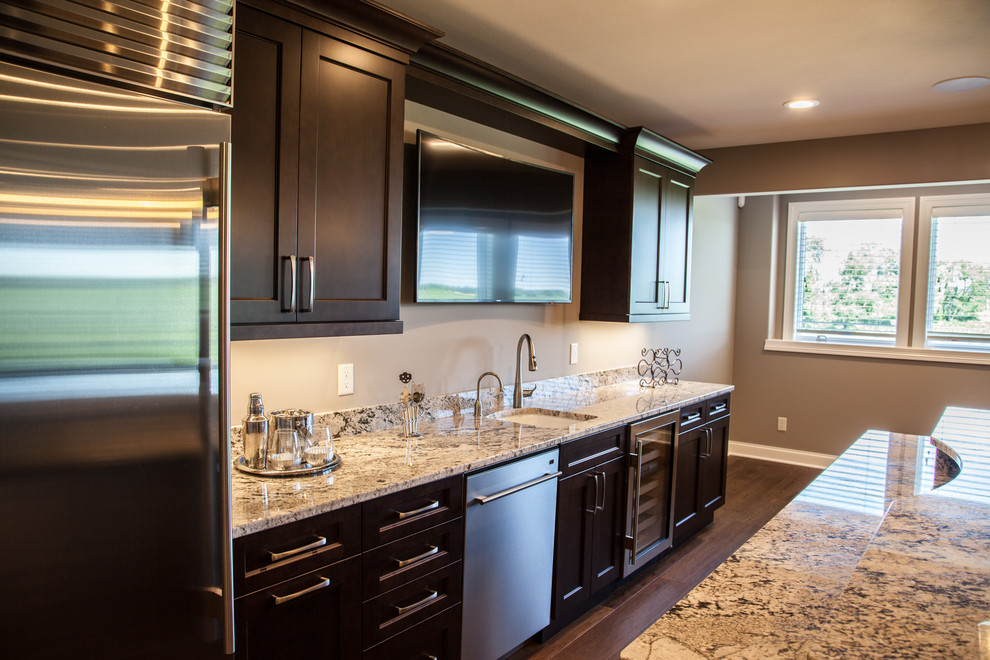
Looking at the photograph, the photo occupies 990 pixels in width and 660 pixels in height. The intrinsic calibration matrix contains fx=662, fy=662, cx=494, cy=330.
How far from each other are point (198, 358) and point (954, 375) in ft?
17.9

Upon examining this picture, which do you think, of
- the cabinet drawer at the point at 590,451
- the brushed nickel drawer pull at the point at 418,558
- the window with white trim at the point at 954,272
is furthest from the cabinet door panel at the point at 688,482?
the window with white trim at the point at 954,272

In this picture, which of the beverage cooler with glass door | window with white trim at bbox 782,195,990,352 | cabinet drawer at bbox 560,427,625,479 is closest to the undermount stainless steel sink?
cabinet drawer at bbox 560,427,625,479

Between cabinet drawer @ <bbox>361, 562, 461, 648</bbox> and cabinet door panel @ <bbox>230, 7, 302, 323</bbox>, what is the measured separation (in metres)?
0.86

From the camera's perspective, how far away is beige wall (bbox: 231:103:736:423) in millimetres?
2311

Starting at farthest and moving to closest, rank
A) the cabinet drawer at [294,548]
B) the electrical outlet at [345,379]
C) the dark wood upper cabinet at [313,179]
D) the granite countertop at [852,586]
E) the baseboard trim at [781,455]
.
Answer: the baseboard trim at [781,455]
the electrical outlet at [345,379]
the dark wood upper cabinet at [313,179]
the cabinet drawer at [294,548]
the granite countertop at [852,586]

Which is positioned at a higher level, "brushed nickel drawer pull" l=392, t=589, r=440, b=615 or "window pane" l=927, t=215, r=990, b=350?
"window pane" l=927, t=215, r=990, b=350

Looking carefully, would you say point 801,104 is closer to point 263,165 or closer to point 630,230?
point 630,230

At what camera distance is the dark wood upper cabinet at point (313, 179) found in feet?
5.91

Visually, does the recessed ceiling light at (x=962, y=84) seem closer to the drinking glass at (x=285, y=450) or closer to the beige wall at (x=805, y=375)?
the beige wall at (x=805, y=375)

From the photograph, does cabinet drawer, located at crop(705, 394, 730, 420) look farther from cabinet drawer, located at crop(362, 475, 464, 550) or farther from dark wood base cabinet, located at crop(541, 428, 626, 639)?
cabinet drawer, located at crop(362, 475, 464, 550)

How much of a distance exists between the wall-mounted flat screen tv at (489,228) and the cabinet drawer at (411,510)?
2.94 feet

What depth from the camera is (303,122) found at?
1927 mm

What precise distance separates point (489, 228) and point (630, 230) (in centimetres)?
102

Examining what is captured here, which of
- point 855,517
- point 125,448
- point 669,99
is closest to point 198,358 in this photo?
point 125,448
